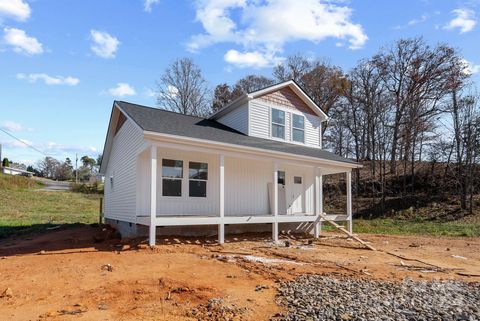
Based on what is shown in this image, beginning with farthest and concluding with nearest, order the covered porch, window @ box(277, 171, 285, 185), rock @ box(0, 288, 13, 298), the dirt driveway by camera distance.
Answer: window @ box(277, 171, 285, 185), the covered porch, rock @ box(0, 288, 13, 298), the dirt driveway

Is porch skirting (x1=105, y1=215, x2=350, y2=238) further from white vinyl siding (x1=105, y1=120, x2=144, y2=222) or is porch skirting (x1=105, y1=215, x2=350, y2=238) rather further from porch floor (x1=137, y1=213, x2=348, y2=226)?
white vinyl siding (x1=105, y1=120, x2=144, y2=222)

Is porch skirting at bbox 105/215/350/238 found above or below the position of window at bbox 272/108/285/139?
below

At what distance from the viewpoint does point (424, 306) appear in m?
5.25

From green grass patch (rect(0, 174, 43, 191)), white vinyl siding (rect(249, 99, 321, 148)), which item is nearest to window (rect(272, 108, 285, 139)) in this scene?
white vinyl siding (rect(249, 99, 321, 148))

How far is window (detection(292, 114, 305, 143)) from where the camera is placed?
15602 millimetres

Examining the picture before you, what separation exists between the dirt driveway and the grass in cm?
634

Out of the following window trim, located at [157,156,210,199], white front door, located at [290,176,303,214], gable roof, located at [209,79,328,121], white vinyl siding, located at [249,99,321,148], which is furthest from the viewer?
white front door, located at [290,176,303,214]

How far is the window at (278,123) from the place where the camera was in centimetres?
1501

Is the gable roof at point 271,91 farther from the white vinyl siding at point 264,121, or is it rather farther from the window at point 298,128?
the window at point 298,128

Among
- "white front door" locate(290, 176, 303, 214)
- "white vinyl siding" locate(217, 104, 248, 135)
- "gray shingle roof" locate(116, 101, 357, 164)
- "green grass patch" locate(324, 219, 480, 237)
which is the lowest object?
"green grass patch" locate(324, 219, 480, 237)

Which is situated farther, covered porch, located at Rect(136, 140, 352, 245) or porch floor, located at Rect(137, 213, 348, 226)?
covered porch, located at Rect(136, 140, 352, 245)

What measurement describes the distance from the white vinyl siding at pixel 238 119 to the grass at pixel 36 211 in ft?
31.9

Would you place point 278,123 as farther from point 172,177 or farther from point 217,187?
point 172,177

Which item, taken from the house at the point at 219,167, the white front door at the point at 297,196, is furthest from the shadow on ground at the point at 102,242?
the white front door at the point at 297,196
